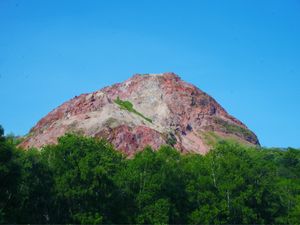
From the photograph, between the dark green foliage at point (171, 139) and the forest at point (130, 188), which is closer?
the forest at point (130, 188)

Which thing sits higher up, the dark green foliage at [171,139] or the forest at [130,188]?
the dark green foliage at [171,139]

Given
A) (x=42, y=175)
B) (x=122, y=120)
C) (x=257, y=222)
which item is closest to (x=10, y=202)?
(x=42, y=175)

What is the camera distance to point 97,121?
161250 mm

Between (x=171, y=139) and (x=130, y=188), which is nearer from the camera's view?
(x=130, y=188)

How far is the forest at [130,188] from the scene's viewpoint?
188 ft

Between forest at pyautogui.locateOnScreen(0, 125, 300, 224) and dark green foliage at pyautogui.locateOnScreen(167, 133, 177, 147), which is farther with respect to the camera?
dark green foliage at pyautogui.locateOnScreen(167, 133, 177, 147)

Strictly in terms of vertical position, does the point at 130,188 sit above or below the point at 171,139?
below

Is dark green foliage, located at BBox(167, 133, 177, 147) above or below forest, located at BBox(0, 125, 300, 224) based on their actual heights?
above

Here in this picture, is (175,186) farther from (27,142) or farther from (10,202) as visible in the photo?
(27,142)

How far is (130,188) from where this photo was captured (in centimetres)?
6531

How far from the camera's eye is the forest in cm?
5738

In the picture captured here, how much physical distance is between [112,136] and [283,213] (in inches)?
3427

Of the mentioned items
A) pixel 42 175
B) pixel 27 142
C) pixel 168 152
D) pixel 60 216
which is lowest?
pixel 60 216

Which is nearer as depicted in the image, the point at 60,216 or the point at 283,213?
the point at 60,216
